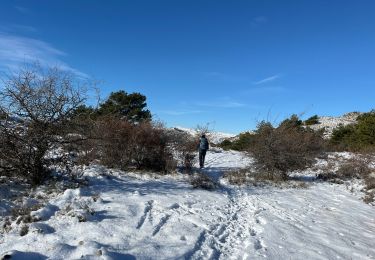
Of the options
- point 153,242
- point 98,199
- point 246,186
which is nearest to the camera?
point 153,242

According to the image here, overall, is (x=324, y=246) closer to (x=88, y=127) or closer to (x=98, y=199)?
(x=98, y=199)

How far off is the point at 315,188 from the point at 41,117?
10.4m

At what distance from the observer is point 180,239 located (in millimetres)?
7203

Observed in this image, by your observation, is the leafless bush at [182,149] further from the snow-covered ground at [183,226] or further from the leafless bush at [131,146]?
the snow-covered ground at [183,226]

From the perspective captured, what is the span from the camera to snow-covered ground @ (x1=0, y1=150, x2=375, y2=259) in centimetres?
649

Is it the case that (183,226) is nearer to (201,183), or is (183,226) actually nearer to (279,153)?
(201,183)

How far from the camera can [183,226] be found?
7.96m

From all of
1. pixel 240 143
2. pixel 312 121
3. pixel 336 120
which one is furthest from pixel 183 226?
pixel 336 120

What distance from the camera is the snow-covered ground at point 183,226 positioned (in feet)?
21.3

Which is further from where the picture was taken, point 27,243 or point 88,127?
point 88,127

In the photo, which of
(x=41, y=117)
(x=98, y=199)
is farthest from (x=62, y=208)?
(x=41, y=117)

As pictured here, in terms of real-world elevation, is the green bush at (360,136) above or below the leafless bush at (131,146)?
above

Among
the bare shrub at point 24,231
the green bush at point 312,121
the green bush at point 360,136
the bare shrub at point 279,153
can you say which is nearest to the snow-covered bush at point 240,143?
the bare shrub at point 279,153

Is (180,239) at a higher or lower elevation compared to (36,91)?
lower
